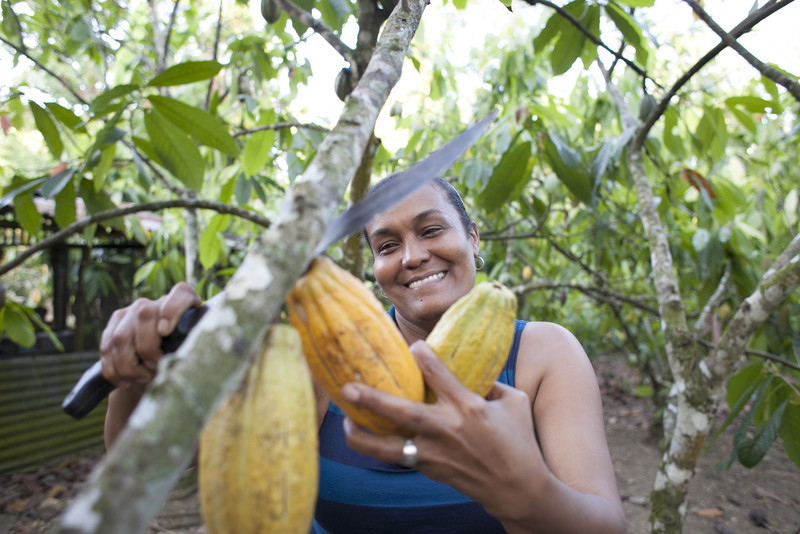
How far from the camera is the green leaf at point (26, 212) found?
155 cm

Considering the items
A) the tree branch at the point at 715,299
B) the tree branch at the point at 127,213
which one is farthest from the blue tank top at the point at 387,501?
the tree branch at the point at 715,299

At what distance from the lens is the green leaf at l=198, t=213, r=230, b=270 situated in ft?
5.43

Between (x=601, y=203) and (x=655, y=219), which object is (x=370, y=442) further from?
(x=601, y=203)

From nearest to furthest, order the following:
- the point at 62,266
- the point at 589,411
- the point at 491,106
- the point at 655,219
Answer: the point at 589,411, the point at 655,219, the point at 491,106, the point at 62,266

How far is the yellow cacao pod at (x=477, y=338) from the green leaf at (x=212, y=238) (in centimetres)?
121

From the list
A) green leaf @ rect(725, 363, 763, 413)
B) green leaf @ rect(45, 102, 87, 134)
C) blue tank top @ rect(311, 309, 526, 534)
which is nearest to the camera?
blue tank top @ rect(311, 309, 526, 534)

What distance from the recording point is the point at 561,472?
0.87 meters

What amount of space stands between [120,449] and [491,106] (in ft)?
12.3

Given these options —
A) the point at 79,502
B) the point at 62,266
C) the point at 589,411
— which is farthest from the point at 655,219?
the point at 62,266

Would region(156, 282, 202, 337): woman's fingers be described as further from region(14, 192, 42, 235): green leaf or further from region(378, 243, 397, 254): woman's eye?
region(14, 192, 42, 235): green leaf

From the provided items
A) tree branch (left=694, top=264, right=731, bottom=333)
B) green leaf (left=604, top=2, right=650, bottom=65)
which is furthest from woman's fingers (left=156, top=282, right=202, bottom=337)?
tree branch (left=694, top=264, right=731, bottom=333)

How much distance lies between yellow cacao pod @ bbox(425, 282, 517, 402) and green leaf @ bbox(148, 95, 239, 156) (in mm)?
928

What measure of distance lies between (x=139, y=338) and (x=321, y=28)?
0.54 meters

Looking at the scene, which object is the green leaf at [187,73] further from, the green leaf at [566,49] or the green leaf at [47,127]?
the green leaf at [566,49]
